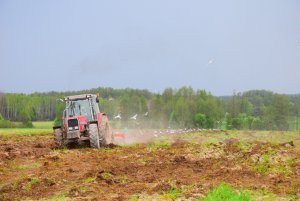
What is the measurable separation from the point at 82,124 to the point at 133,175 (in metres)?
10.2

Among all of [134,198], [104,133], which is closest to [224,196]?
[134,198]

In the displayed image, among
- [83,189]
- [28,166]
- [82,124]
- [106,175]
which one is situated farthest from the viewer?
[82,124]

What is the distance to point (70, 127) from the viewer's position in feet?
79.1

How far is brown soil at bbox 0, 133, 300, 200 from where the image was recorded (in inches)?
465

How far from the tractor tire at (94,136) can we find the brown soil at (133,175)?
6.98 feet

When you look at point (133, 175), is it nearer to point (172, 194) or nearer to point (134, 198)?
point (172, 194)

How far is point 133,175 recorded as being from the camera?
14.7 meters

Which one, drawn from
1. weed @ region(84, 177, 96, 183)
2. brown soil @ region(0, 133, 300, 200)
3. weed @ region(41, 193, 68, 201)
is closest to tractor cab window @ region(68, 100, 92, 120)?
brown soil @ region(0, 133, 300, 200)

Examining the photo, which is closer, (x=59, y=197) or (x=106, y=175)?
(x=59, y=197)

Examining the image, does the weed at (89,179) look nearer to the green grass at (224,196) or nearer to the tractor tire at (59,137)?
the green grass at (224,196)

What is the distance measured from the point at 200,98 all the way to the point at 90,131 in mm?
63596

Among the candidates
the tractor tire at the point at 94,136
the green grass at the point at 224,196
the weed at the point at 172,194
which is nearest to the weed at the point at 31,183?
the weed at the point at 172,194

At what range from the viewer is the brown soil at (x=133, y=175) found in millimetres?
11820

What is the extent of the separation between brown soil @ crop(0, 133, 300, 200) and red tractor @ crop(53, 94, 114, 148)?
2.30m
